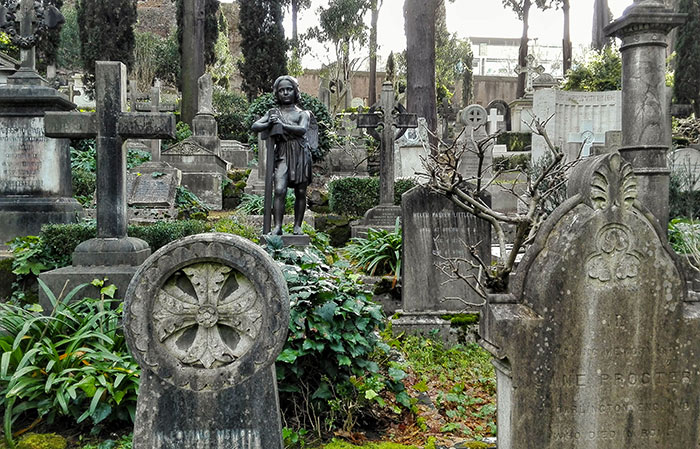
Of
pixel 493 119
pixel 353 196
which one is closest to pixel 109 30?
pixel 353 196

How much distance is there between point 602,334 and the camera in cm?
288

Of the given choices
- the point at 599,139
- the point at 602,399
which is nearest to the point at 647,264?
the point at 602,399

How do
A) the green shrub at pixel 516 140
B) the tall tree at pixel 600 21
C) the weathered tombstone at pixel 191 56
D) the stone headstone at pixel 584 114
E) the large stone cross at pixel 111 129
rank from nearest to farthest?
the large stone cross at pixel 111 129
the stone headstone at pixel 584 114
the weathered tombstone at pixel 191 56
the green shrub at pixel 516 140
the tall tree at pixel 600 21

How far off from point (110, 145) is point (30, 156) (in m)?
3.38

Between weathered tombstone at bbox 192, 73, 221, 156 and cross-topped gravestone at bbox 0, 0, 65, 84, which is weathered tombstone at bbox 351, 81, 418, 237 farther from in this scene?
weathered tombstone at bbox 192, 73, 221, 156

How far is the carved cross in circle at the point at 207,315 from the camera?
115 inches

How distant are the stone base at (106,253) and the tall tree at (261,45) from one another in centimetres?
2112

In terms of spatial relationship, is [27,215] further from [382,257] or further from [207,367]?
[207,367]

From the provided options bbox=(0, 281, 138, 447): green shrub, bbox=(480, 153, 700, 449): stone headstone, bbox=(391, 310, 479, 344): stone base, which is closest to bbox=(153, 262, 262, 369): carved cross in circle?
bbox=(0, 281, 138, 447): green shrub

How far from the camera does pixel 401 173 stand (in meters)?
16.3

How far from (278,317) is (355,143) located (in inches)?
663

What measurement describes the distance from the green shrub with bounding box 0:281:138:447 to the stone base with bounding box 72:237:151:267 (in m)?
1.30

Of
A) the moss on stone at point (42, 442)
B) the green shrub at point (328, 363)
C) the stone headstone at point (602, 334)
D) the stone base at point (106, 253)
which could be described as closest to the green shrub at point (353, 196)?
the stone base at point (106, 253)

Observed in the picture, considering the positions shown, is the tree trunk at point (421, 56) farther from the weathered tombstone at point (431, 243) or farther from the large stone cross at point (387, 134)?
the weathered tombstone at point (431, 243)
